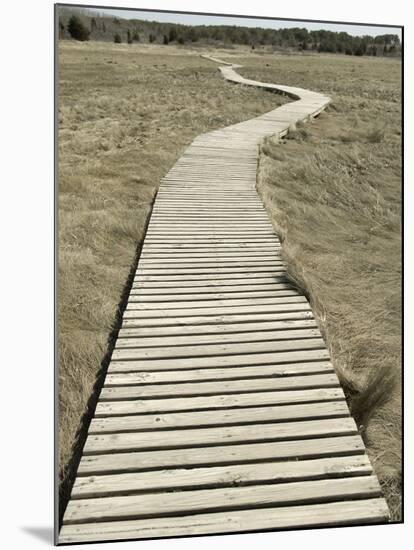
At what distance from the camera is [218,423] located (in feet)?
8.11

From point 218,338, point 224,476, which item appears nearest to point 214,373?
point 218,338

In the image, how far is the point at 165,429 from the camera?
95.7 inches

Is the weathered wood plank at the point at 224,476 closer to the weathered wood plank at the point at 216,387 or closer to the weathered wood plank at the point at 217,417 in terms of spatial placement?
the weathered wood plank at the point at 217,417

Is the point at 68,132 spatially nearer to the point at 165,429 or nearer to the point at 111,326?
the point at 111,326

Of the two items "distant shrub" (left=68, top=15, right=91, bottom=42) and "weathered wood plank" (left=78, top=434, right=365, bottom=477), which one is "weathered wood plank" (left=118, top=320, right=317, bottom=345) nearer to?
"weathered wood plank" (left=78, top=434, right=365, bottom=477)

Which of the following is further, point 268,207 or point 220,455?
point 268,207

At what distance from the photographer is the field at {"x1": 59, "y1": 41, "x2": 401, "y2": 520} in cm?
310

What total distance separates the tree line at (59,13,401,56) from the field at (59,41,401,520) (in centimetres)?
33

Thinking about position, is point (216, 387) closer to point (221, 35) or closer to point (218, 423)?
point (218, 423)

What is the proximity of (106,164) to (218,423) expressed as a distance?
5.35 metres

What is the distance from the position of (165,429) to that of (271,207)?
11.6 ft

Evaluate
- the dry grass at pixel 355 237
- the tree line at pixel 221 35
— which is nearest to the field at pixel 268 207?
the dry grass at pixel 355 237

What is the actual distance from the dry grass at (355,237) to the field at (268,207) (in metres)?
0.01

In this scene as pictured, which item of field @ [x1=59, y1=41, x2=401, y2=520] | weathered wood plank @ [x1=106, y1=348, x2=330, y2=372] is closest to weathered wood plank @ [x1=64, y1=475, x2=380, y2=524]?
field @ [x1=59, y1=41, x2=401, y2=520]
